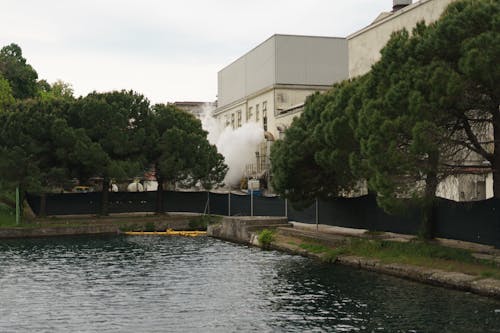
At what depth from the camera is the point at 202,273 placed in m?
23.6

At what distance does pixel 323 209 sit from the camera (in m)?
34.1

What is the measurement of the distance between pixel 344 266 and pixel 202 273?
5045 mm

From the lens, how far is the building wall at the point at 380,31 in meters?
36.2

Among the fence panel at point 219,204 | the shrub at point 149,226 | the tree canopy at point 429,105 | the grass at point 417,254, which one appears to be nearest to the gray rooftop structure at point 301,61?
the fence panel at point 219,204

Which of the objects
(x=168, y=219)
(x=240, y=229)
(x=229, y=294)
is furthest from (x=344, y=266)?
(x=168, y=219)

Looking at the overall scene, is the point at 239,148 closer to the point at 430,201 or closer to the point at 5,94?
the point at 5,94

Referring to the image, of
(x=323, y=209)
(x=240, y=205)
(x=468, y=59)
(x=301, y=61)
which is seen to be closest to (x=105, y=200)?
(x=240, y=205)

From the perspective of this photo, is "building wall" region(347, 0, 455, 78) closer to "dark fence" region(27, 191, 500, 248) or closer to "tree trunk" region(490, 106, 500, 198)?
"dark fence" region(27, 191, 500, 248)

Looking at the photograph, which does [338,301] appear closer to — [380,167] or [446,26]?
[380,167]

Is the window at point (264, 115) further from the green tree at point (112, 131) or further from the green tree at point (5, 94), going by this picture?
the green tree at point (5, 94)

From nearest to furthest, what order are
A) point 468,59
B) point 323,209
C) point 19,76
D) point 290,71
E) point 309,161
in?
point 468,59 → point 309,161 → point 323,209 → point 290,71 → point 19,76

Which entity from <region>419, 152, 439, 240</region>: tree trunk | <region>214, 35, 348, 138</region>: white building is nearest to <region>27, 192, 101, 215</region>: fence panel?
<region>214, 35, 348, 138</region>: white building

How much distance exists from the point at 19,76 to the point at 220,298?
65.1 m

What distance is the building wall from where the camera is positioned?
36.2 m
